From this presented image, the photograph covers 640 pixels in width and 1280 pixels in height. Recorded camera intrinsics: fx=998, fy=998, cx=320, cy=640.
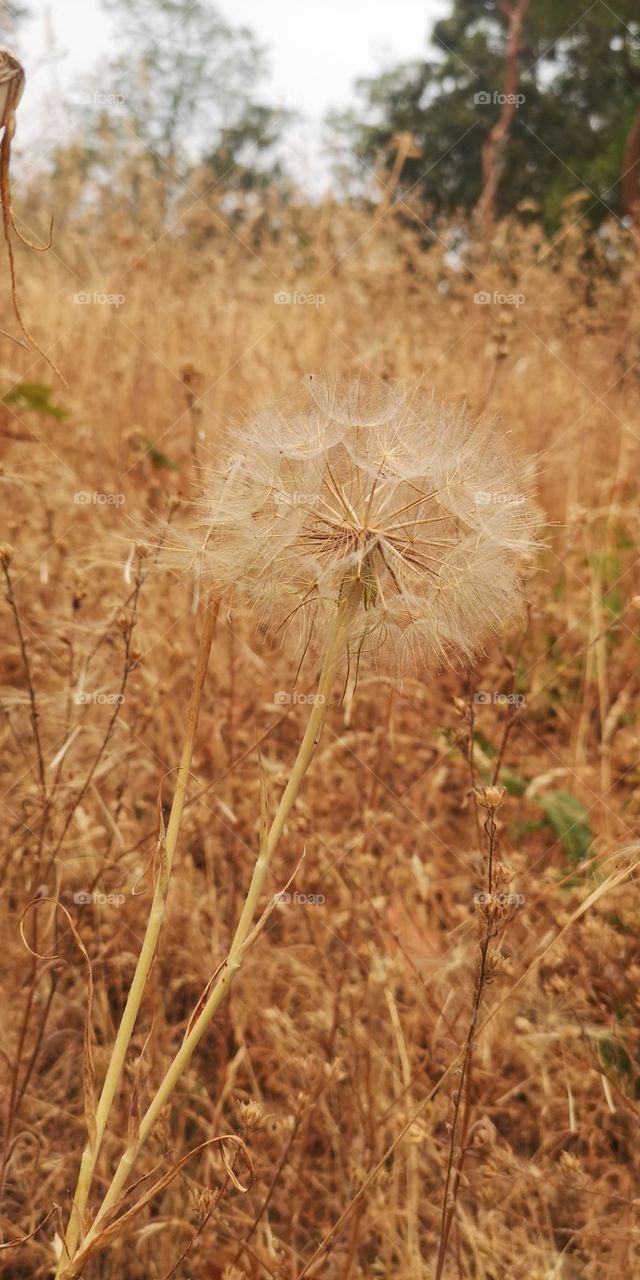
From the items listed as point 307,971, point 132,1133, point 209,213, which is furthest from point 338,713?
point 209,213

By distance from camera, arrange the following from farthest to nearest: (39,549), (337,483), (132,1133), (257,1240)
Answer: (39,549) → (257,1240) → (337,483) → (132,1133)

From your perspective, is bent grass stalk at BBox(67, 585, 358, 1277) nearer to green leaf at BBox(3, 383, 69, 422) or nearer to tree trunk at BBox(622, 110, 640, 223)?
green leaf at BBox(3, 383, 69, 422)

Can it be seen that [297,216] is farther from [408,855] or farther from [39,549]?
[408,855]

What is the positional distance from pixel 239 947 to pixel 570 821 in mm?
1446

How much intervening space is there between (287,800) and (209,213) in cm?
445

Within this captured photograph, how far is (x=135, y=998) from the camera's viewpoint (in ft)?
2.98

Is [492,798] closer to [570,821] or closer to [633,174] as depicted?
[570,821]

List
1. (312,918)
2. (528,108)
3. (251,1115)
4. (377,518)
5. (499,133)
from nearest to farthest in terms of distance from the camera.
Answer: (377,518)
(251,1115)
(312,918)
(499,133)
(528,108)

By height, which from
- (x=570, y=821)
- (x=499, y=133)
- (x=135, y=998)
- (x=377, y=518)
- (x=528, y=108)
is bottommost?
(x=570, y=821)

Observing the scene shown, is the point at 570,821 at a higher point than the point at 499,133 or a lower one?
lower

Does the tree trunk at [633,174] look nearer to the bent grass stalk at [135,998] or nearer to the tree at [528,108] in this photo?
the bent grass stalk at [135,998]

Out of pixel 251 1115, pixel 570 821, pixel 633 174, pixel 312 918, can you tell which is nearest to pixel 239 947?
pixel 251 1115

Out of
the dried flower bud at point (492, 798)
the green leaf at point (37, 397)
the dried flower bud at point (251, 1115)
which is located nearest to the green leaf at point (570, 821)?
the dried flower bud at point (492, 798)

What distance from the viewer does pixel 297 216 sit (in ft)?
16.5
